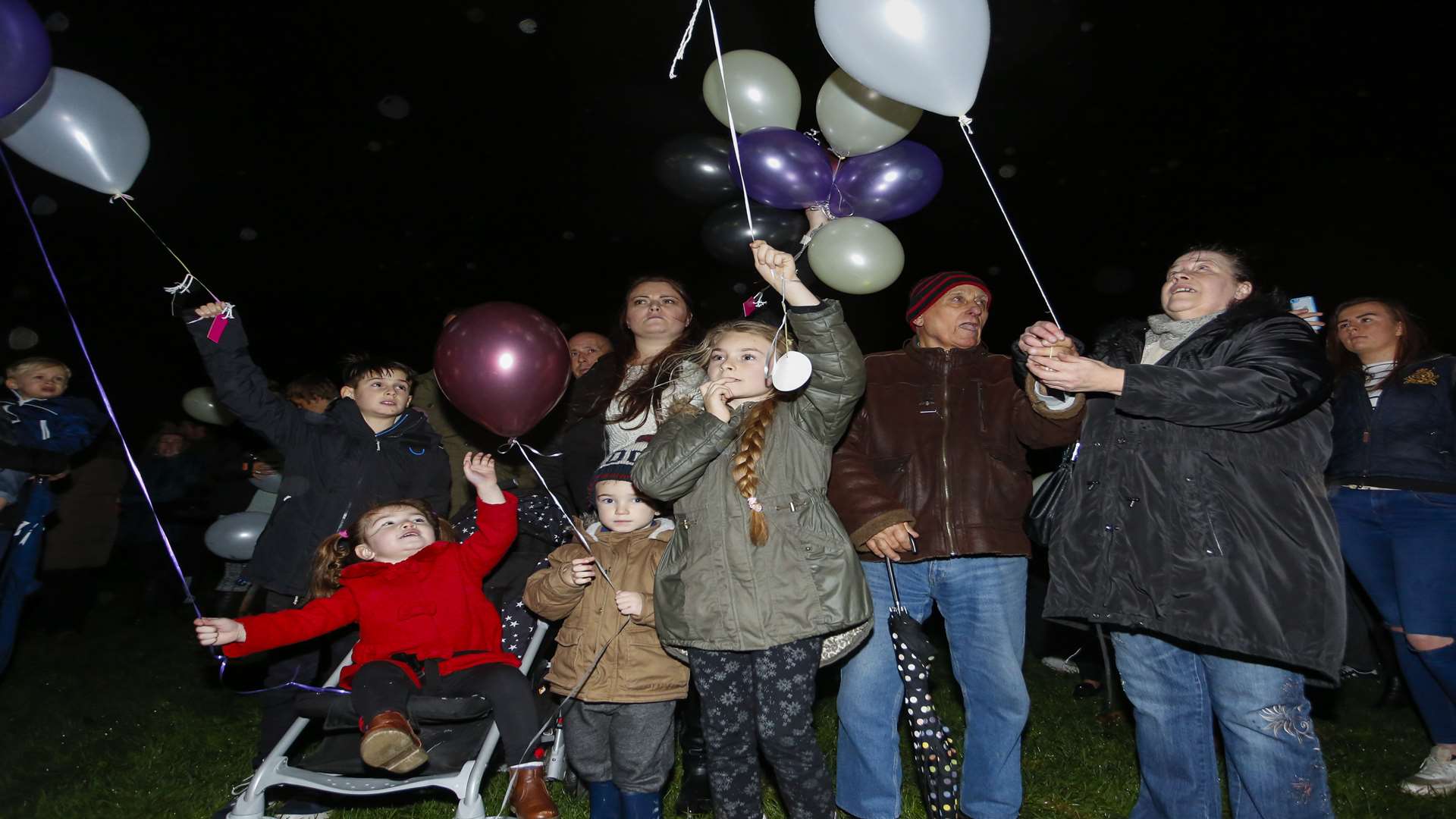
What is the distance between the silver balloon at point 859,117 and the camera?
346 centimetres

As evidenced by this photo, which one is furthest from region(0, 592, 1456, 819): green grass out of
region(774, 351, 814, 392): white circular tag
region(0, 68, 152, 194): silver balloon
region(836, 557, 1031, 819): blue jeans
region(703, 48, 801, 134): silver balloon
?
region(703, 48, 801, 134): silver balloon

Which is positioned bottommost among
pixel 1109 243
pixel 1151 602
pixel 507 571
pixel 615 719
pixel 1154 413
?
pixel 615 719

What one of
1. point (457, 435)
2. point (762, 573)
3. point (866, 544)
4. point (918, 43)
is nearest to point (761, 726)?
point (762, 573)

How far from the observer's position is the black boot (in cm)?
311

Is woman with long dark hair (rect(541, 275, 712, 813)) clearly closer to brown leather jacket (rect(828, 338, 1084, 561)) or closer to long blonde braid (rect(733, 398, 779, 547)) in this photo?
long blonde braid (rect(733, 398, 779, 547))

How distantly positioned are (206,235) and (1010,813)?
12.7 m

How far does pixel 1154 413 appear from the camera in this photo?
220 centimetres

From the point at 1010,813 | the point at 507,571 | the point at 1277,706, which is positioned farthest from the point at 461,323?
the point at 1277,706

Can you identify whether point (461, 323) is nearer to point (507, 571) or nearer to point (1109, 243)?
point (507, 571)

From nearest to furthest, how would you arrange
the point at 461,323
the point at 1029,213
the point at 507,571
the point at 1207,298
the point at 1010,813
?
the point at 1207,298
the point at 1010,813
the point at 461,323
the point at 507,571
the point at 1029,213

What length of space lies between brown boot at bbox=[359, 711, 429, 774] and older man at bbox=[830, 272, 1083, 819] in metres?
1.27

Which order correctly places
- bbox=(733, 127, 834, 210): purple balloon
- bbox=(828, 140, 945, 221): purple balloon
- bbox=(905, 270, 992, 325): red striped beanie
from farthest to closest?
bbox=(828, 140, 945, 221): purple balloon → bbox=(733, 127, 834, 210): purple balloon → bbox=(905, 270, 992, 325): red striped beanie

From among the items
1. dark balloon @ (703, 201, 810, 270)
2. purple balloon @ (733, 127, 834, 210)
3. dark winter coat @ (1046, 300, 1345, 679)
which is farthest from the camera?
dark balloon @ (703, 201, 810, 270)

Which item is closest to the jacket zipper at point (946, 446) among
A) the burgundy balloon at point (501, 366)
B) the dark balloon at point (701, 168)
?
the burgundy balloon at point (501, 366)
